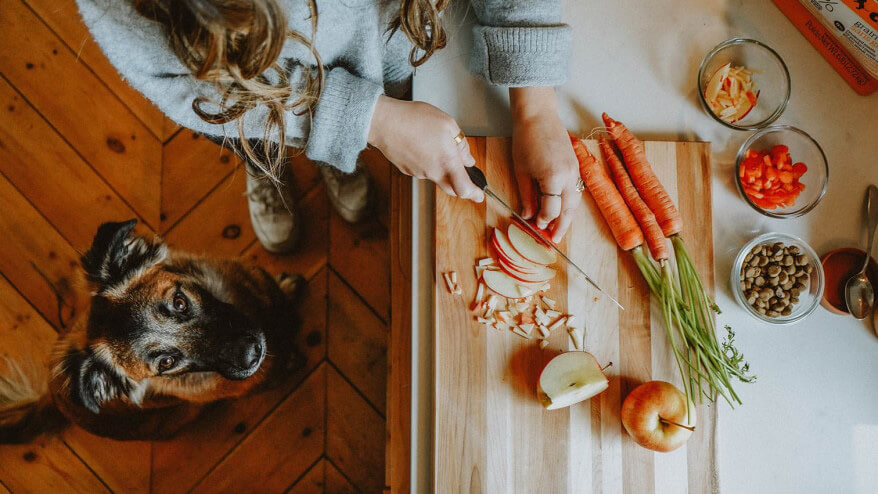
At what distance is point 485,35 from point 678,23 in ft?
1.23

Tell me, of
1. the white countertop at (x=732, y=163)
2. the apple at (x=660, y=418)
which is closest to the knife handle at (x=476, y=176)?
the white countertop at (x=732, y=163)

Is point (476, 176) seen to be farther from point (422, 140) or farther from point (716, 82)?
point (716, 82)

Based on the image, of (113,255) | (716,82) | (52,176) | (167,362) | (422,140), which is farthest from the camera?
(52,176)

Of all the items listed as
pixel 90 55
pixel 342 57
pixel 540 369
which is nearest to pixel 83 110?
pixel 90 55

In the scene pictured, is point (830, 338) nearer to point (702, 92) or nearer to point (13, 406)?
point (702, 92)

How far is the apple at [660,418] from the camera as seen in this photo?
0.83 meters

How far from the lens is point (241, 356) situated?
1.17 metres

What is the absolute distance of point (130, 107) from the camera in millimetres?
1584

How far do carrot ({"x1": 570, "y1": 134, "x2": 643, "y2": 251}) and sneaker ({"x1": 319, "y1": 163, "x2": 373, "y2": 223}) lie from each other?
673 millimetres

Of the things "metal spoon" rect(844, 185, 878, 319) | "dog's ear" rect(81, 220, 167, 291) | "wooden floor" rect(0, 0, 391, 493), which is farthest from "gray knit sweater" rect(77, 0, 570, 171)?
"wooden floor" rect(0, 0, 391, 493)

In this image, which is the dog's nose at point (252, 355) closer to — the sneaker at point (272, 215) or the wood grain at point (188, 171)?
the sneaker at point (272, 215)

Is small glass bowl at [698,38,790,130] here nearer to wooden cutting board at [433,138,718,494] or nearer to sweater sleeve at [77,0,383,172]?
wooden cutting board at [433,138,718,494]

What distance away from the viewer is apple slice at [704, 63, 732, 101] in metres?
0.93

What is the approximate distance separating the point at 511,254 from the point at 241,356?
65 cm
